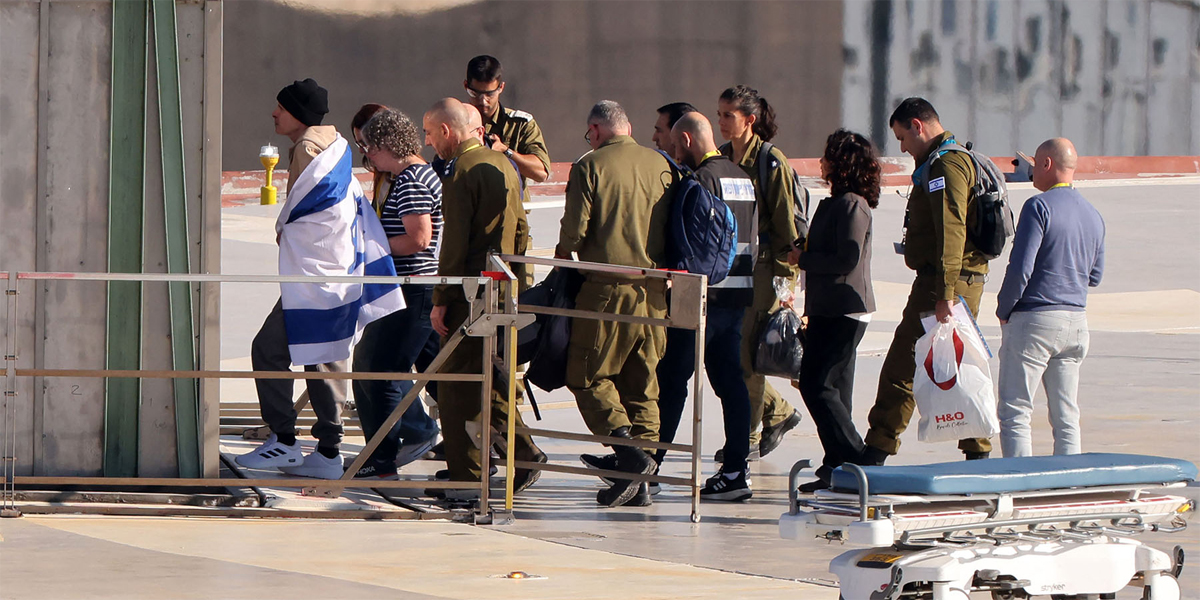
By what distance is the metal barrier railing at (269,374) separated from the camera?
664 centimetres

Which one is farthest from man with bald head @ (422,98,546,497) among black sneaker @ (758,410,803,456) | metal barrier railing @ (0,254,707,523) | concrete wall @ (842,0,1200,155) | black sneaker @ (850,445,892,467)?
concrete wall @ (842,0,1200,155)

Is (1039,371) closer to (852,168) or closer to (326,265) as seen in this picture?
(852,168)

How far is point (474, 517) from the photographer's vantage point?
7020 mm

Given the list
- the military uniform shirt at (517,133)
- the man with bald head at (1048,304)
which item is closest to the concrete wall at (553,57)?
the military uniform shirt at (517,133)

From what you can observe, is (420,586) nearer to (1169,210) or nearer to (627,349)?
(627,349)

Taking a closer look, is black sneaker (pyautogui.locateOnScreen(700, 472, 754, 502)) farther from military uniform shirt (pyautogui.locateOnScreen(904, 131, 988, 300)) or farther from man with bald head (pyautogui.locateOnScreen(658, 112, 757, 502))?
military uniform shirt (pyautogui.locateOnScreen(904, 131, 988, 300))

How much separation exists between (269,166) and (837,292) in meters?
21.8

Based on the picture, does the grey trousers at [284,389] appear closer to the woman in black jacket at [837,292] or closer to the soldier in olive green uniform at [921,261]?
the woman in black jacket at [837,292]

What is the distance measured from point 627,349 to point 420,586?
2076 mm

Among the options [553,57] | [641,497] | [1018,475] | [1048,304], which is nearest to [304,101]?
[641,497]

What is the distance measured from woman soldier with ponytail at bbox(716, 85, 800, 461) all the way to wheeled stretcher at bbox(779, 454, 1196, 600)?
2.94 m

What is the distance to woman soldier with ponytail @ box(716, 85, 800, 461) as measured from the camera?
8.09m

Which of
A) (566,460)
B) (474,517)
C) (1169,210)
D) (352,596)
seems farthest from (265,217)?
(352,596)

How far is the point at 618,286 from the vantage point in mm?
7355
